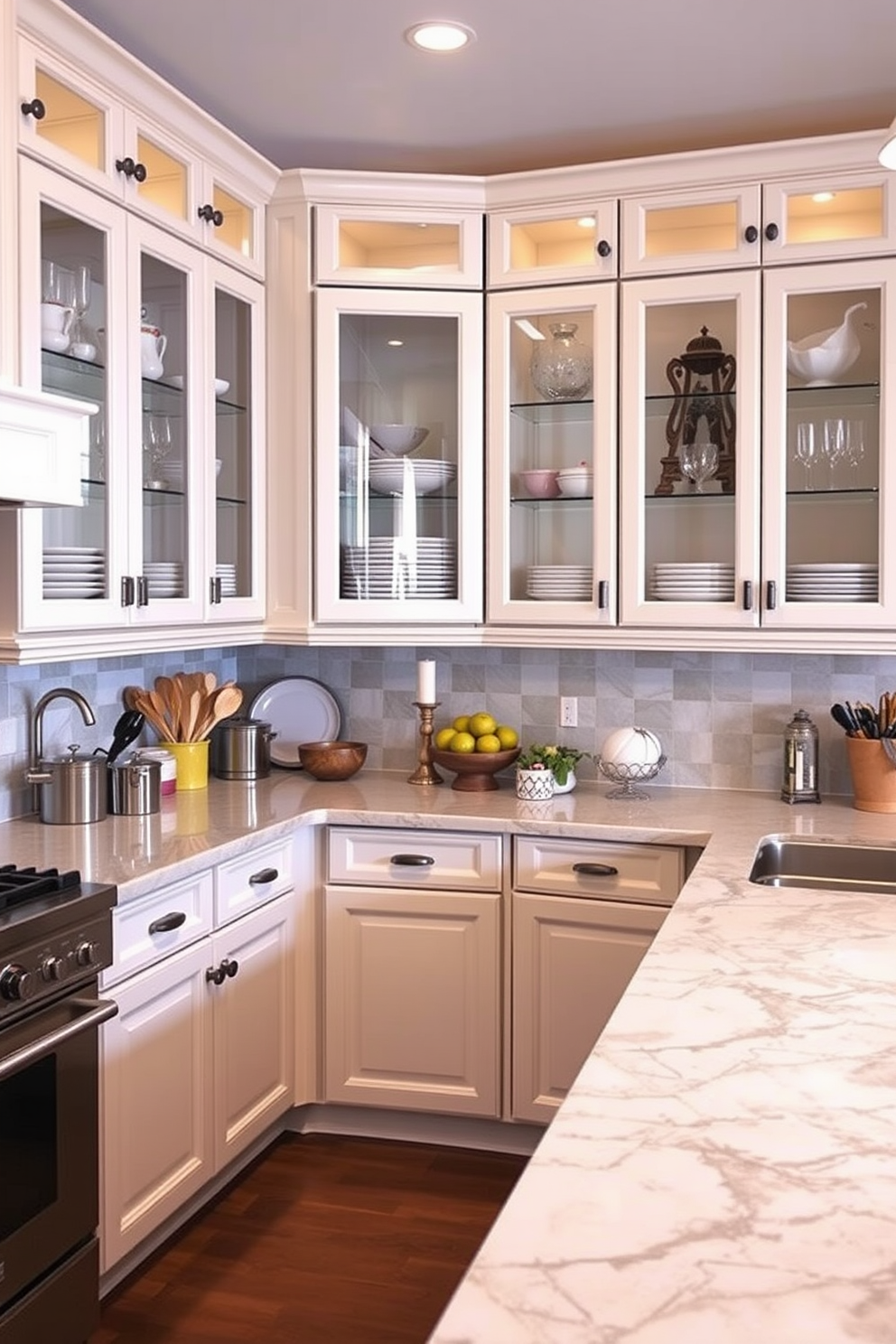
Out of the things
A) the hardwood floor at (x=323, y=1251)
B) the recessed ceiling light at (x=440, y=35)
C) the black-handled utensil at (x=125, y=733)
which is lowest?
the hardwood floor at (x=323, y=1251)

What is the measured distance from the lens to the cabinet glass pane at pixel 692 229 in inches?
124

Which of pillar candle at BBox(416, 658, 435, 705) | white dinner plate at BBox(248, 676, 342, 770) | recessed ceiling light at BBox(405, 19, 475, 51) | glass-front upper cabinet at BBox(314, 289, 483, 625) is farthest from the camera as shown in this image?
white dinner plate at BBox(248, 676, 342, 770)

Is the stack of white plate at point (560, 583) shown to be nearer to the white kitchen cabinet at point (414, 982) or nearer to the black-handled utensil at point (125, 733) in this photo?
the white kitchen cabinet at point (414, 982)

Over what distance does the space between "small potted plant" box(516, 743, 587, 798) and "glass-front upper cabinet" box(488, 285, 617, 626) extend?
35cm

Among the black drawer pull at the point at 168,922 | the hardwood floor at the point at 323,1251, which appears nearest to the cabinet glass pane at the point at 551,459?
the black drawer pull at the point at 168,922

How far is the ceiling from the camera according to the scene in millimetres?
2557

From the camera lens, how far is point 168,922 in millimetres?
2510

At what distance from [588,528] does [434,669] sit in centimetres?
62

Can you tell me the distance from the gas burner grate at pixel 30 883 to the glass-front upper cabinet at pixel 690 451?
1.62 meters

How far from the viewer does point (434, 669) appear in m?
3.57

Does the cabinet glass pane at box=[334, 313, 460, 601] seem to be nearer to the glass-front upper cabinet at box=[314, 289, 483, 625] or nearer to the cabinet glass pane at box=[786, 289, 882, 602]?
the glass-front upper cabinet at box=[314, 289, 483, 625]

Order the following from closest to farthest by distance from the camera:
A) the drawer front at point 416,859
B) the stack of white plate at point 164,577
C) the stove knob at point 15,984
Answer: the stove knob at point 15,984, the stack of white plate at point 164,577, the drawer front at point 416,859

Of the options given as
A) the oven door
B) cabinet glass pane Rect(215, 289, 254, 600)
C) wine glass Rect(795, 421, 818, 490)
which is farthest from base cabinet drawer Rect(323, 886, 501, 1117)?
wine glass Rect(795, 421, 818, 490)

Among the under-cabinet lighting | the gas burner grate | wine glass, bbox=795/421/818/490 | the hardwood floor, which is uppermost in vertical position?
the under-cabinet lighting
